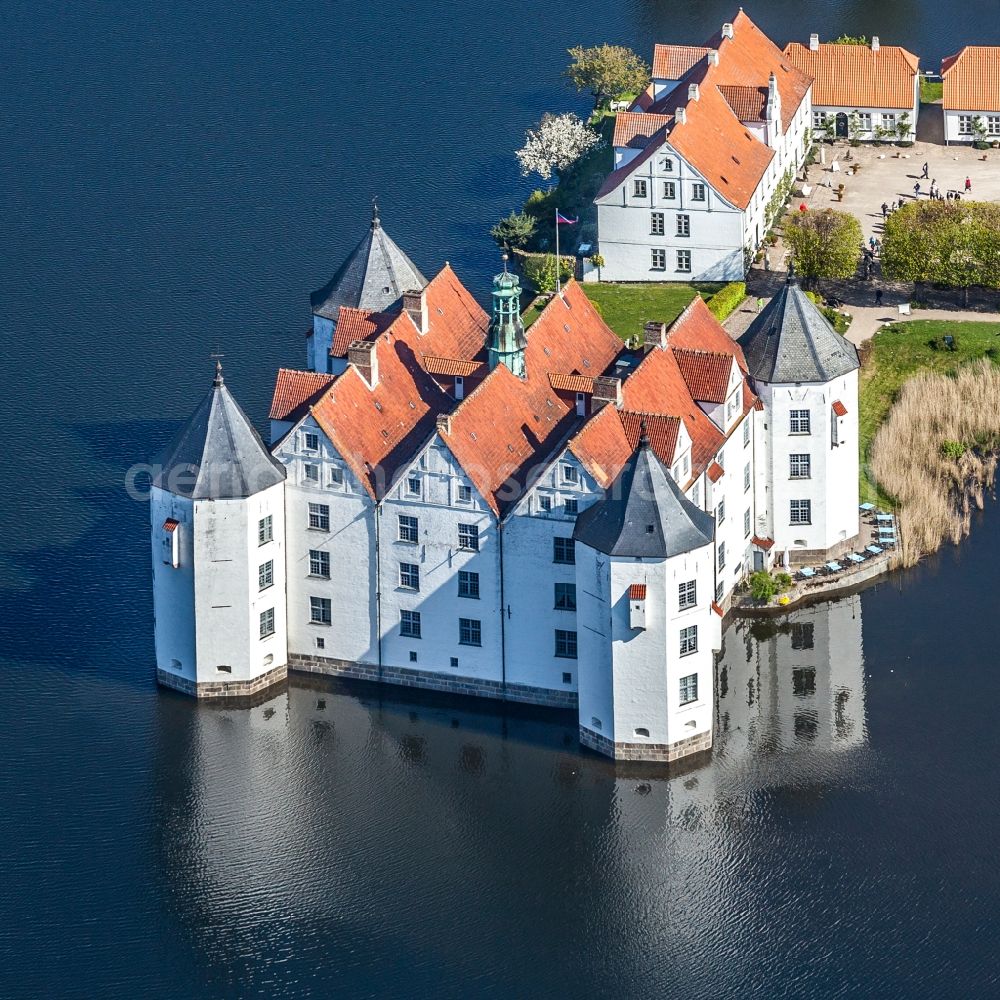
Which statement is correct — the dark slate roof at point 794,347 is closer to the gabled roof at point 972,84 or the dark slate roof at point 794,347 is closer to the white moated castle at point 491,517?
the white moated castle at point 491,517

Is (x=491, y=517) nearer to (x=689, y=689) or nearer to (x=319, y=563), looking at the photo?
(x=319, y=563)

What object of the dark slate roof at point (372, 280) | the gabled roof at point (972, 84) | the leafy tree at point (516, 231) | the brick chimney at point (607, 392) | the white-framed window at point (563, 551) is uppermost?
the gabled roof at point (972, 84)

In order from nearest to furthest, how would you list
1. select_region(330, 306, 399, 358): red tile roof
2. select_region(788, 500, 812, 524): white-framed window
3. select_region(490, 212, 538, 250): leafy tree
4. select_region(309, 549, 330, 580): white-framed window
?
select_region(309, 549, 330, 580): white-framed window
select_region(330, 306, 399, 358): red tile roof
select_region(788, 500, 812, 524): white-framed window
select_region(490, 212, 538, 250): leafy tree

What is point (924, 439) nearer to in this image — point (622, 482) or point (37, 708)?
point (622, 482)

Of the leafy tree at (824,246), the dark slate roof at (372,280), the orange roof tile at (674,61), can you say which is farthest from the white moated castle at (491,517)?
the orange roof tile at (674,61)

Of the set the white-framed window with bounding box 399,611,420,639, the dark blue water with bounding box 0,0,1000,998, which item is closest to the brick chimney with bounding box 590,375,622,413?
the white-framed window with bounding box 399,611,420,639

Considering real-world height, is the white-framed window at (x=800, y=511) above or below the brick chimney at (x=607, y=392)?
below

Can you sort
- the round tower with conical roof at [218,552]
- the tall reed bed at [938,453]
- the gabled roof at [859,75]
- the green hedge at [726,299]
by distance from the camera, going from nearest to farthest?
the round tower with conical roof at [218,552], the tall reed bed at [938,453], the green hedge at [726,299], the gabled roof at [859,75]

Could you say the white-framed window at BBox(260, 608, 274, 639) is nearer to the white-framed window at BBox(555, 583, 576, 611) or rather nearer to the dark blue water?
the dark blue water

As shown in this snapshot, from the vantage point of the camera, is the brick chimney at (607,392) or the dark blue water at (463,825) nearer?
the dark blue water at (463,825)
